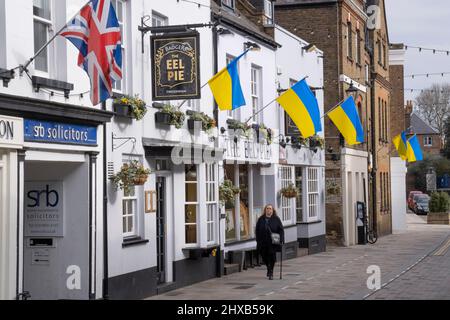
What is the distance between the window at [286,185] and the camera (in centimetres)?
2700

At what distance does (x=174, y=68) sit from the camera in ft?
54.9

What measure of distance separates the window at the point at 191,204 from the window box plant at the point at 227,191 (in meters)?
1.58

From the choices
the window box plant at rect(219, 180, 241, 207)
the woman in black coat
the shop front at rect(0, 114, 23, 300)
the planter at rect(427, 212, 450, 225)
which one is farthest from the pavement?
the planter at rect(427, 212, 450, 225)

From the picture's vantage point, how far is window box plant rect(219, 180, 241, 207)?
2138cm

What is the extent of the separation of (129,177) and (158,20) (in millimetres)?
4396

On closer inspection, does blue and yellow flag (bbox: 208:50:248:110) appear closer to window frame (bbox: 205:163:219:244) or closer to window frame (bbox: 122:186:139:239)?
window frame (bbox: 205:163:219:244)

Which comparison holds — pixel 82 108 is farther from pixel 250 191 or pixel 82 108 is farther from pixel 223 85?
pixel 250 191

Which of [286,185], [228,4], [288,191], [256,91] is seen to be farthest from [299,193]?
[228,4]

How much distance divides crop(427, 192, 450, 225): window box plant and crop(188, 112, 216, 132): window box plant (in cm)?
3784

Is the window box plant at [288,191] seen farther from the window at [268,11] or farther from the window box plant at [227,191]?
the window at [268,11]

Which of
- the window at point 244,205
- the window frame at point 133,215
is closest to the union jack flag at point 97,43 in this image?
the window frame at point 133,215

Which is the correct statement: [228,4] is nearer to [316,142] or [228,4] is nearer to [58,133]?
[316,142]

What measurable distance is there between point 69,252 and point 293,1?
71.7 ft
